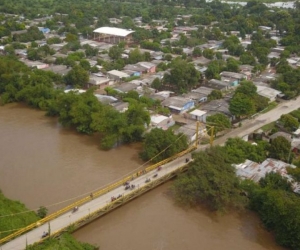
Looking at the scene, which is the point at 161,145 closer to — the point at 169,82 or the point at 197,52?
the point at 169,82

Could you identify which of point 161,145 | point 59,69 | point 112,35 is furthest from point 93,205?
point 112,35

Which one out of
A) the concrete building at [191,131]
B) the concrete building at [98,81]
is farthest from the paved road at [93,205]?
the concrete building at [98,81]

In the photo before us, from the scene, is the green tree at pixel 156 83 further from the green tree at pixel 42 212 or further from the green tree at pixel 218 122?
the green tree at pixel 42 212

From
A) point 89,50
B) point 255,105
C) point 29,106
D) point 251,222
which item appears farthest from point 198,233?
point 89,50

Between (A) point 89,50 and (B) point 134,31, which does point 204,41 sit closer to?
(B) point 134,31

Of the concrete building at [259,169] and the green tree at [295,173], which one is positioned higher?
the green tree at [295,173]

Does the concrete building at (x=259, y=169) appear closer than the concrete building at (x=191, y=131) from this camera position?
Yes
